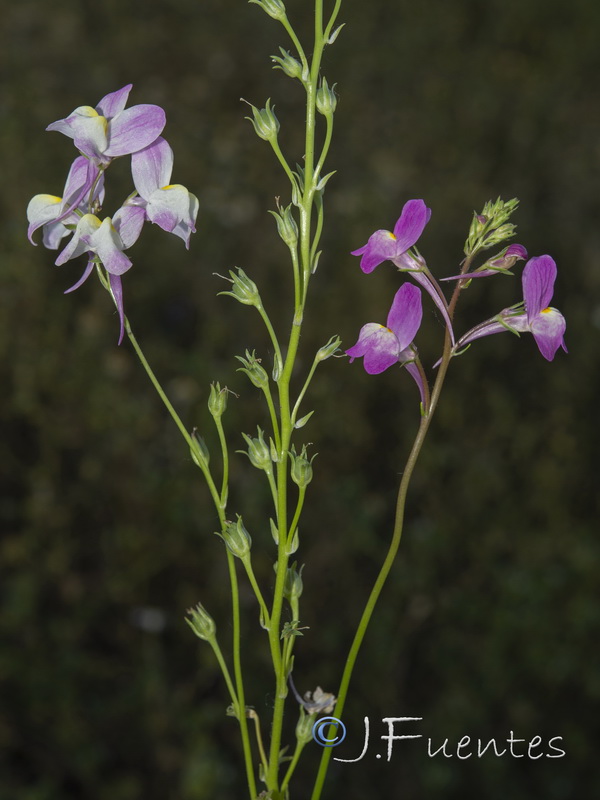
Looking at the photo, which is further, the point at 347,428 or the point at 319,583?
the point at 347,428

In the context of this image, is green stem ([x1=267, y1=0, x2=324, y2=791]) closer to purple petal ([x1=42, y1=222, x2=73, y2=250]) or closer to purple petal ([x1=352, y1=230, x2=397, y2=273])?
purple petal ([x1=352, y1=230, x2=397, y2=273])

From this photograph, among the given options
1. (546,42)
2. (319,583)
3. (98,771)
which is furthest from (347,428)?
(546,42)

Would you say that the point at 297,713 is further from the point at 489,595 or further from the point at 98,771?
the point at 489,595

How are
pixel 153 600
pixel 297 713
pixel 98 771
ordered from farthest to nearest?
pixel 153 600
pixel 297 713
pixel 98 771

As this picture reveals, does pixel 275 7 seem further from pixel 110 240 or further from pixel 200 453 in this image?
pixel 200 453

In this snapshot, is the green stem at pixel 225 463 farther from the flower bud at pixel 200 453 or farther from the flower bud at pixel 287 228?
the flower bud at pixel 287 228

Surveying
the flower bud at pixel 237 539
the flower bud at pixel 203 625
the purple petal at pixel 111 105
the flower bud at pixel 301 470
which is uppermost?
the purple petal at pixel 111 105

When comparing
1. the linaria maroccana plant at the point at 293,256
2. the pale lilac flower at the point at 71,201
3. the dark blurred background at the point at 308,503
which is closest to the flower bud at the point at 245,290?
the linaria maroccana plant at the point at 293,256

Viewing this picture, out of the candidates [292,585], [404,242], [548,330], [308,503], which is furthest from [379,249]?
[308,503]
